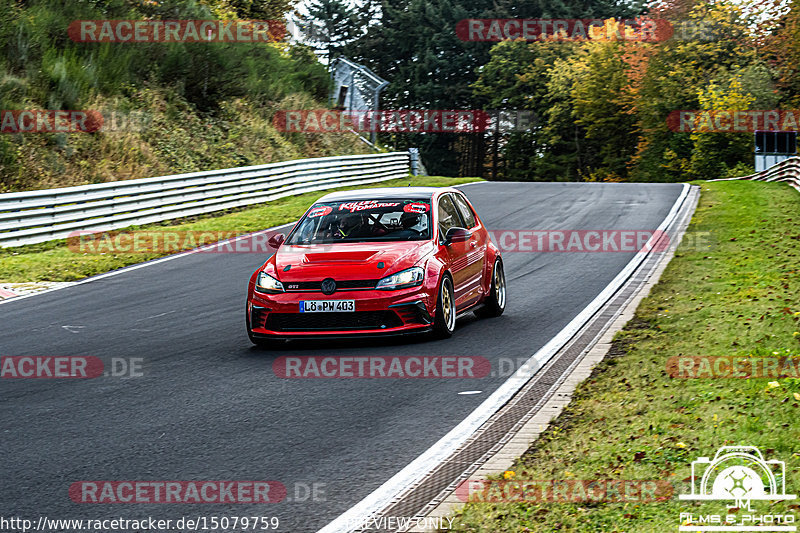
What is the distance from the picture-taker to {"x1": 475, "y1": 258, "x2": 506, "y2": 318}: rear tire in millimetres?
11766

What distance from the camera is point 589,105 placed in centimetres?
7594

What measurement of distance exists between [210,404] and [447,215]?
4571mm

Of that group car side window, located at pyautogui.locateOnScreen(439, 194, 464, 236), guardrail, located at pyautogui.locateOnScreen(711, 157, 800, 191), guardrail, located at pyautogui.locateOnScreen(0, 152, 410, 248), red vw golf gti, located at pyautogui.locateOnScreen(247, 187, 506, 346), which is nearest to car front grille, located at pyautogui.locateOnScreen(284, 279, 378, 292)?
red vw golf gti, located at pyautogui.locateOnScreen(247, 187, 506, 346)

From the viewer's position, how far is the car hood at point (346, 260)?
9.70 meters

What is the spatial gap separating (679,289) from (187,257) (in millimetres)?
8949

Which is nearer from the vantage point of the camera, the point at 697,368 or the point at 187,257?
the point at 697,368

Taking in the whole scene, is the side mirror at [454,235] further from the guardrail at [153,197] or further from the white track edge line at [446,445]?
the guardrail at [153,197]

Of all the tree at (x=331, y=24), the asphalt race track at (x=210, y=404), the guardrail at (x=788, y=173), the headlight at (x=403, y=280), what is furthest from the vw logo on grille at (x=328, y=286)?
the tree at (x=331, y=24)

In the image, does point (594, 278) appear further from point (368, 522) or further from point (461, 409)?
point (368, 522)

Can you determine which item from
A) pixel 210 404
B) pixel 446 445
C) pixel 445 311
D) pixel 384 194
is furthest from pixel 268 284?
pixel 446 445

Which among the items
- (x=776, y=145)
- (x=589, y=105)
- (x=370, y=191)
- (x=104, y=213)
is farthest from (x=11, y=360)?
(x=589, y=105)

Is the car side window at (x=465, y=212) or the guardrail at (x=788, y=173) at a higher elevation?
the guardrail at (x=788, y=173)

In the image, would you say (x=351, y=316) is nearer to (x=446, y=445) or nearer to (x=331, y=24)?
(x=446, y=445)

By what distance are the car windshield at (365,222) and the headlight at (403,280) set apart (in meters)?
0.79
